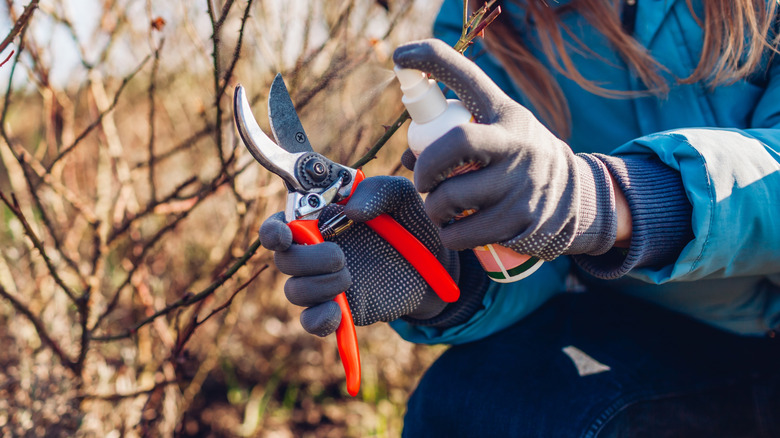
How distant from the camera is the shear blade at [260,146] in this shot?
81cm

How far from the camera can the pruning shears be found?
0.84 m

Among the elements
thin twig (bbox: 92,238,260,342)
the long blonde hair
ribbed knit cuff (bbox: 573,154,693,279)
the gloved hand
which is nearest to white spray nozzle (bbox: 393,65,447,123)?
the gloved hand

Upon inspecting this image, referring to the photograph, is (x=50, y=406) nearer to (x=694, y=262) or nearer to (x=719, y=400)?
(x=694, y=262)

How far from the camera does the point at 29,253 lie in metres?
1.69

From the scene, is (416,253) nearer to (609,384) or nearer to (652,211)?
(652,211)

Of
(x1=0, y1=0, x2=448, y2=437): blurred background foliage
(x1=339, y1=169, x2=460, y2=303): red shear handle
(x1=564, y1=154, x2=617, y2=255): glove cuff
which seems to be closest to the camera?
(x1=564, y1=154, x2=617, y2=255): glove cuff

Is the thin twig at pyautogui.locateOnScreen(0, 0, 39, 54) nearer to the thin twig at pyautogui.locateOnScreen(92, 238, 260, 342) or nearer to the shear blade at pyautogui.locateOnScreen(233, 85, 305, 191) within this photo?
the shear blade at pyautogui.locateOnScreen(233, 85, 305, 191)

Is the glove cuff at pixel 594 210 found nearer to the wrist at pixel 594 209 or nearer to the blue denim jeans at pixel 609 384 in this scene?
the wrist at pixel 594 209

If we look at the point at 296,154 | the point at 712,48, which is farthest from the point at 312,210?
the point at 712,48

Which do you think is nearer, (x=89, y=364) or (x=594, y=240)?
(x=594, y=240)

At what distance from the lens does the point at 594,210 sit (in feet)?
2.63

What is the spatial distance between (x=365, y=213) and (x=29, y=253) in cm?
144

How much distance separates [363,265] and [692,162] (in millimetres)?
586

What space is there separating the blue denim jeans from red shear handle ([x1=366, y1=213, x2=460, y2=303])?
315 mm
